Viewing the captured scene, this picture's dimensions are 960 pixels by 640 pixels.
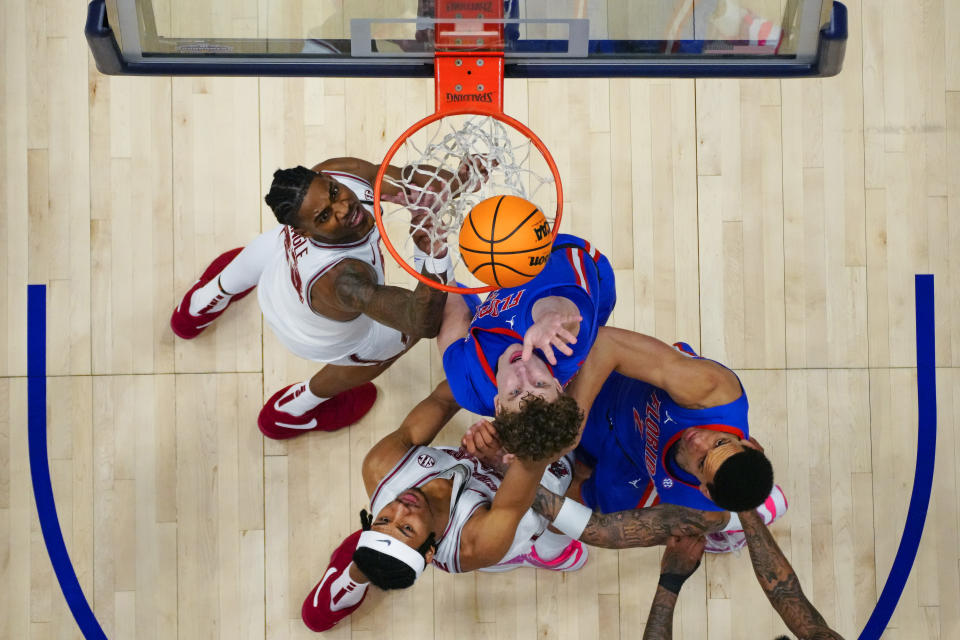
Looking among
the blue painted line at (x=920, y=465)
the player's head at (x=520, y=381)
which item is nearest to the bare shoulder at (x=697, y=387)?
the player's head at (x=520, y=381)

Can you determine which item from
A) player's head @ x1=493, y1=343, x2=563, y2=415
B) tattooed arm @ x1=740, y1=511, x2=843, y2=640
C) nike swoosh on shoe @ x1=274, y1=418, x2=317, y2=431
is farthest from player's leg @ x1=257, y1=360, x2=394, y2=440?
tattooed arm @ x1=740, y1=511, x2=843, y2=640

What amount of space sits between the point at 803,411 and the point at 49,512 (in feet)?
10.7

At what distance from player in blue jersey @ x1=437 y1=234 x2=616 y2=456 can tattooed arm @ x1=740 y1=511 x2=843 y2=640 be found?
88cm

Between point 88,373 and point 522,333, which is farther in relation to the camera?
point 88,373

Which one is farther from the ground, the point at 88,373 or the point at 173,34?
the point at 173,34

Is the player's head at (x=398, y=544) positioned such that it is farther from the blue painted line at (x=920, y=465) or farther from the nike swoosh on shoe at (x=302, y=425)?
the blue painted line at (x=920, y=465)

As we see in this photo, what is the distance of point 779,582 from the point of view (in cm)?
276

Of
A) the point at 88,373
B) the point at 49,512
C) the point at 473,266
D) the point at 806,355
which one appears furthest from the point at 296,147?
the point at 806,355

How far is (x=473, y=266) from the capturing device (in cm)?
234

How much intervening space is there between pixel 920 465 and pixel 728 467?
181cm

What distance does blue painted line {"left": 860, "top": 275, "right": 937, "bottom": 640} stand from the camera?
3602mm

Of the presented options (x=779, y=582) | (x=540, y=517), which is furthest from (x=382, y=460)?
(x=779, y=582)

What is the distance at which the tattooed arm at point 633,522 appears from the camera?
2785mm

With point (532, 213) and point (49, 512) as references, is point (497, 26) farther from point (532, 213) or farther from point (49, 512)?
point (49, 512)
